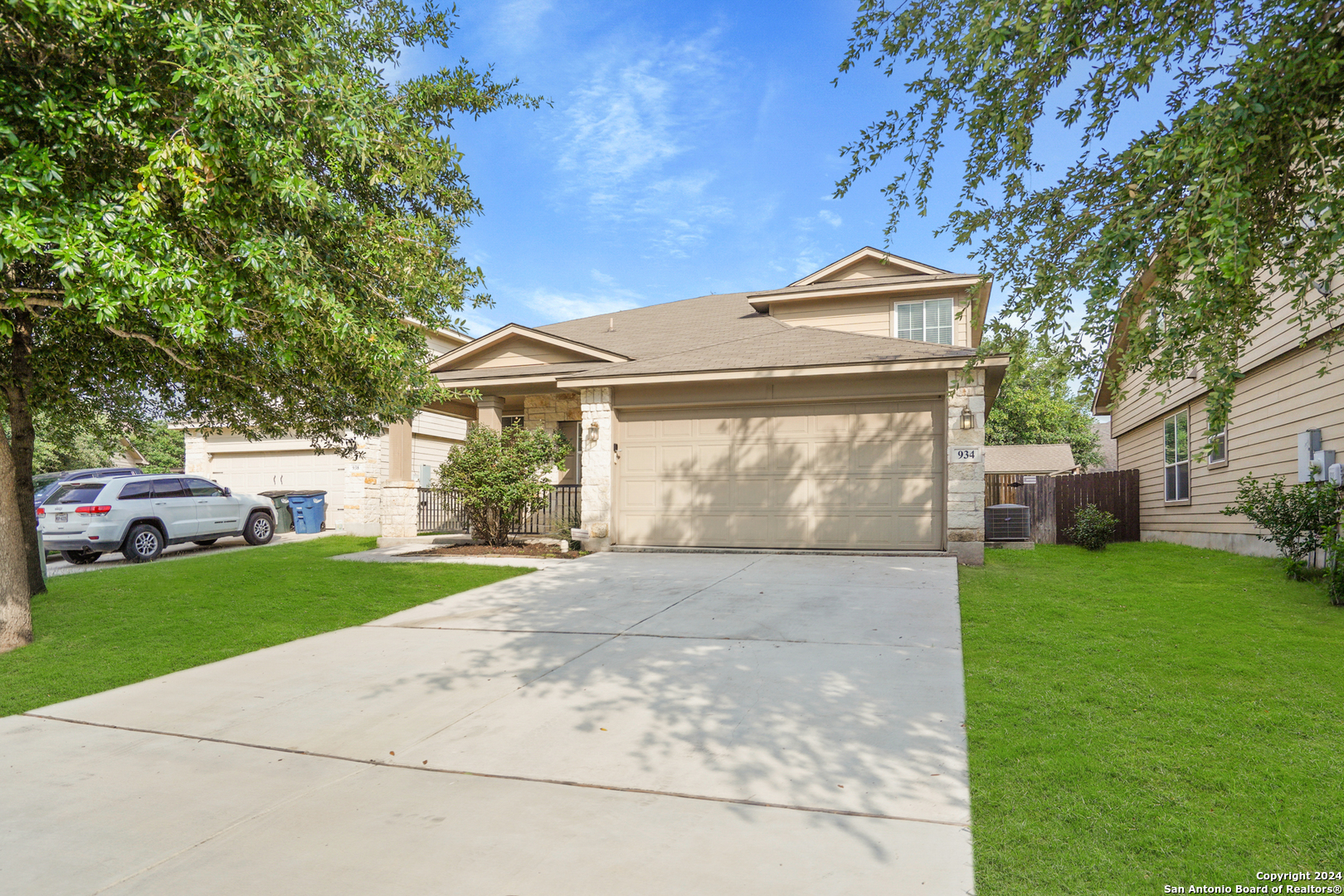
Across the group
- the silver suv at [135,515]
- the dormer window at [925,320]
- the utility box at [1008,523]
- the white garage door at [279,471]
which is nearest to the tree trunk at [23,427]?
the silver suv at [135,515]

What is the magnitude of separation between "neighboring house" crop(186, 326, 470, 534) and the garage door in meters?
7.41

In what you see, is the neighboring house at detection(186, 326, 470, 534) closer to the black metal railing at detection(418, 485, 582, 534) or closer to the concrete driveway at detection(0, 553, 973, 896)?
the black metal railing at detection(418, 485, 582, 534)

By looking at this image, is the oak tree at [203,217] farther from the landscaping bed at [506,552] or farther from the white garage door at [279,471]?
the white garage door at [279,471]

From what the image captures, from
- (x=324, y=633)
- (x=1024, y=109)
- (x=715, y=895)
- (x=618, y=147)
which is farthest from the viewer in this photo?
(x=618, y=147)

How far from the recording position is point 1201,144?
11.2 ft

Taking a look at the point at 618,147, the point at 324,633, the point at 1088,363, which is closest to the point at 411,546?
the point at 324,633

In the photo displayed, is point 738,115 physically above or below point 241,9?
above

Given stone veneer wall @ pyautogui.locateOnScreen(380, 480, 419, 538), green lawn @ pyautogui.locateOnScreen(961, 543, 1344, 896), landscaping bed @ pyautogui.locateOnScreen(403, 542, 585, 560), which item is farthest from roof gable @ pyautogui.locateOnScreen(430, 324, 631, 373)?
green lawn @ pyautogui.locateOnScreen(961, 543, 1344, 896)

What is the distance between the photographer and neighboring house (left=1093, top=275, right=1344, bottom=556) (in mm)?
9328

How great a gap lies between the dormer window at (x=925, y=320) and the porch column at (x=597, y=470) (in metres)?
6.96

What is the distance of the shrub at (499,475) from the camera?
12219 mm

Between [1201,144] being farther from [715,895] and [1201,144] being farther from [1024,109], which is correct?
[715,895]

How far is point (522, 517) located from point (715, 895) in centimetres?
1111

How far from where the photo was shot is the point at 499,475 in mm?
12148
